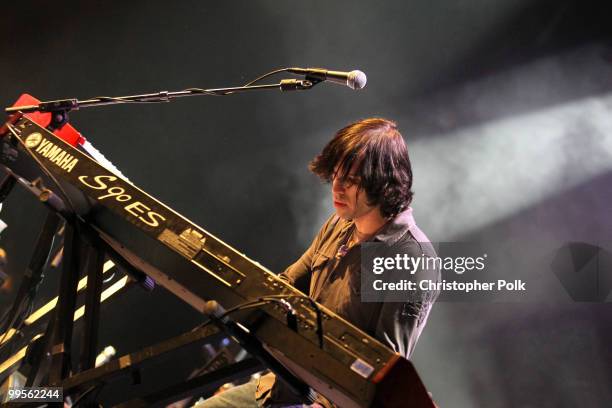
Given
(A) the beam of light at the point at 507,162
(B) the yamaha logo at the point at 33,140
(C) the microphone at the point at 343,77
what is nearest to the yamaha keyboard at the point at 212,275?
(B) the yamaha logo at the point at 33,140

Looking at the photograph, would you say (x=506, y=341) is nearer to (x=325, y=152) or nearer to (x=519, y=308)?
(x=519, y=308)

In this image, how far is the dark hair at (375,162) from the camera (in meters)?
1.98

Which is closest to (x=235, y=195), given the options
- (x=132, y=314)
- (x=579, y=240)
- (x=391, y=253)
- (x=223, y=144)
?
(x=223, y=144)

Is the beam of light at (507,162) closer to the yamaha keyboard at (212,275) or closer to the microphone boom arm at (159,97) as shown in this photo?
the microphone boom arm at (159,97)

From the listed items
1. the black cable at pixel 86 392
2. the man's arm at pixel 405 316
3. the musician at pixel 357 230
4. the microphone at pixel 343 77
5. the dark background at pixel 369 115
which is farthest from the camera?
the dark background at pixel 369 115

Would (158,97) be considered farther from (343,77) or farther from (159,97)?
(343,77)

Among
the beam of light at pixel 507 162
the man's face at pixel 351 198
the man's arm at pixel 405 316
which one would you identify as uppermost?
the beam of light at pixel 507 162

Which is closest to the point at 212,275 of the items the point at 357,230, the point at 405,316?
the point at 405,316

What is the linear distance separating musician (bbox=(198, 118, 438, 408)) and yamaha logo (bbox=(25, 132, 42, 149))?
2.83 feet

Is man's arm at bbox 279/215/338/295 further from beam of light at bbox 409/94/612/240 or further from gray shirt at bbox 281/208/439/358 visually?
beam of light at bbox 409/94/612/240

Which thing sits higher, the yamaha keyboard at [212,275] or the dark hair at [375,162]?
the dark hair at [375,162]

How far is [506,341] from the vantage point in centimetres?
402

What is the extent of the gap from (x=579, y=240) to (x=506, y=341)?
0.79 metres

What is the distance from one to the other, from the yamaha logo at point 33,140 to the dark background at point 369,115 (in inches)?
97.2
